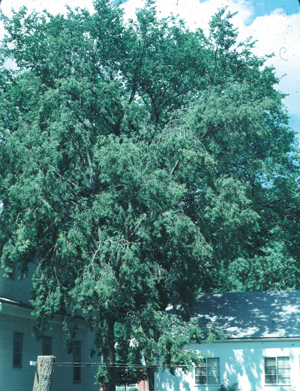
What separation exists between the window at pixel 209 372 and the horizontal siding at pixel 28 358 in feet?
22.9

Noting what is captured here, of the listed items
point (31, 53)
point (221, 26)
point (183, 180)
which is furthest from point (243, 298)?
point (31, 53)

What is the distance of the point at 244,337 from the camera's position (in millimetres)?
27484

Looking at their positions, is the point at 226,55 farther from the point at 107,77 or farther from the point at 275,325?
the point at 275,325

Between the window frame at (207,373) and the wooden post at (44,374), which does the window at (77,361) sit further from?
the wooden post at (44,374)

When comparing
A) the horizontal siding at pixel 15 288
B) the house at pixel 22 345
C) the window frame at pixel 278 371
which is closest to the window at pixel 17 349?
the house at pixel 22 345

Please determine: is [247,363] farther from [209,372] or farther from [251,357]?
[209,372]

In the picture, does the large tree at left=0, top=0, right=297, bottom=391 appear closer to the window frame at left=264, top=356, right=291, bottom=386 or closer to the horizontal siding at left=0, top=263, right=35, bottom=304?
the horizontal siding at left=0, top=263, right=35, bottom=304

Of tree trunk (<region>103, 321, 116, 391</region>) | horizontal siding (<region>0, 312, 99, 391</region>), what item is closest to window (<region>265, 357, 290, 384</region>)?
tree trunk (<region>103, 321, 116, 391</region>)

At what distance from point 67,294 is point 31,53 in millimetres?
13661

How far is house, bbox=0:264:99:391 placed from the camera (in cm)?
2300

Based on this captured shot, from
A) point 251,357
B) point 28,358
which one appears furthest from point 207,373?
point 28,358

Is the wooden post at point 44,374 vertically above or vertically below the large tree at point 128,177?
below

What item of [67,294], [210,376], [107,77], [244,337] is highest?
[107,77]

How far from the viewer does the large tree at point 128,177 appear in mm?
21562
